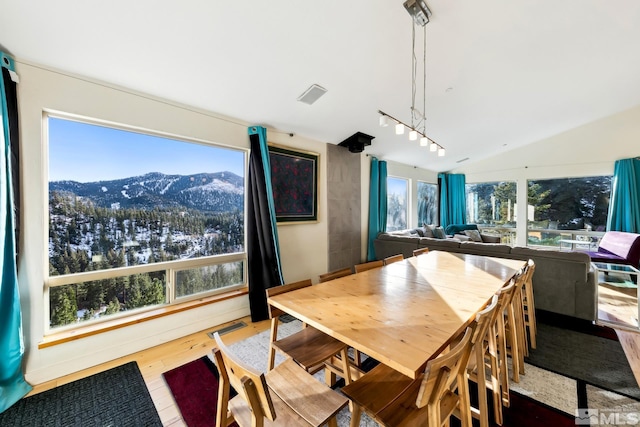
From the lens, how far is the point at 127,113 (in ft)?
7.26

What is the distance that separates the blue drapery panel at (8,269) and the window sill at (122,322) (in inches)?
7.6

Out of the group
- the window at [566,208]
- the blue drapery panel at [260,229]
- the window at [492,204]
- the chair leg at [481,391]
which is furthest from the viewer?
the window at [492,204]

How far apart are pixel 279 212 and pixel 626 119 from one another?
6.79 meters

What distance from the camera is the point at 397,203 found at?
580 cm

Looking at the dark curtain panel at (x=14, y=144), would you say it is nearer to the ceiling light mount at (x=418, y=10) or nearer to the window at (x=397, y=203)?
the ceiling light mount at (x=418, y=10)

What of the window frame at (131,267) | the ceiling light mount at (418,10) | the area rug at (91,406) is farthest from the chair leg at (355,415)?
the ceiling light mount at (418,10)

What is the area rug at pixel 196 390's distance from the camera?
1.56m

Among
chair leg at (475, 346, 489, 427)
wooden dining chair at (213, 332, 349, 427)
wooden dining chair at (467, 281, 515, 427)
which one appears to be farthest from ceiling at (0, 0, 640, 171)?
chair leg at (475, 346, 489, 427)

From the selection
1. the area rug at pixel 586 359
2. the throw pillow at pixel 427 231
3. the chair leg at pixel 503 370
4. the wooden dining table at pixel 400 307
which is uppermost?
the throw pillow at pixel 427 231

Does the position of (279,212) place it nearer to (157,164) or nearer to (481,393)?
(157,164)

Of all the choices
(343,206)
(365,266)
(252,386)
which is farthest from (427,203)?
(252,386)

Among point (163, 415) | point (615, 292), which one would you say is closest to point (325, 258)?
point (163, 415)

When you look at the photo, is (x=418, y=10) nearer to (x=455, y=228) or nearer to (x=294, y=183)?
(x=294, y=183)

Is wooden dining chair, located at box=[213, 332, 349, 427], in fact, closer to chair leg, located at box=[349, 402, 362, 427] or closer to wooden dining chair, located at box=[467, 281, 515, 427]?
chair leg, located at box=[349, 402, 362, 427]
